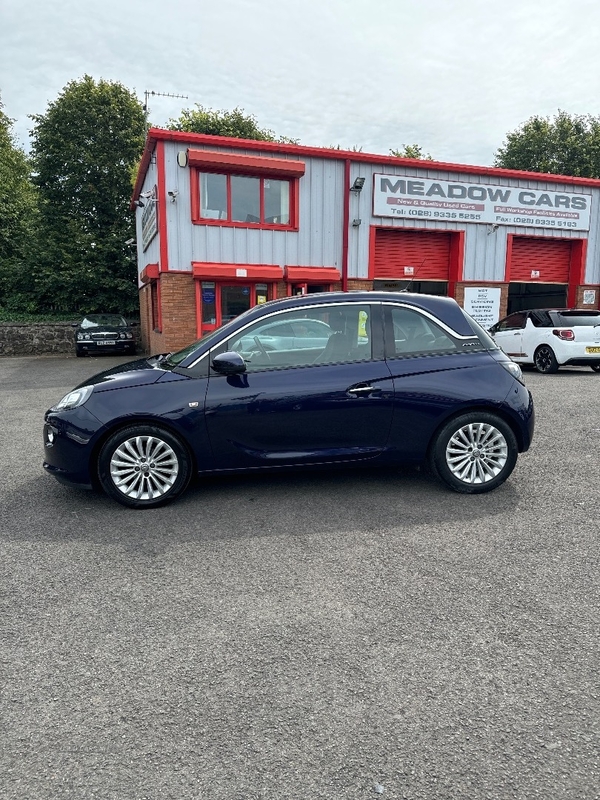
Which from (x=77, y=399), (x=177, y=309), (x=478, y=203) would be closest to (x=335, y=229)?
(x=478, y=203)

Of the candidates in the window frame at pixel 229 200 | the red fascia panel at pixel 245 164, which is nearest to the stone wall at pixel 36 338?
the window frame at pixel 229 200

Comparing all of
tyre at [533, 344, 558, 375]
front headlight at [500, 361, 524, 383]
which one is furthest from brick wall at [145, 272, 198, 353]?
front headlight at [500, 361, 524, 383]

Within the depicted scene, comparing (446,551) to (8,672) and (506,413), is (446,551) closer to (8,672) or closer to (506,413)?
(506,413)

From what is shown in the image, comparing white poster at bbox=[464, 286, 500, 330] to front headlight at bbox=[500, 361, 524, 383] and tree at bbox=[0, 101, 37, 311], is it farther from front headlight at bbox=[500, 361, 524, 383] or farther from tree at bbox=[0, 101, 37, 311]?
tree at bbox=[0, 101, 37, 311]

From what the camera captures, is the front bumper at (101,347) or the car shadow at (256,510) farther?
the front bumper at (101,347)

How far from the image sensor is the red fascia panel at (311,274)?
15.1 meters

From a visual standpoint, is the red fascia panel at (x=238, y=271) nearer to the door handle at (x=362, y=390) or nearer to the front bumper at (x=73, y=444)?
the front bumper at (x=73, y=444)

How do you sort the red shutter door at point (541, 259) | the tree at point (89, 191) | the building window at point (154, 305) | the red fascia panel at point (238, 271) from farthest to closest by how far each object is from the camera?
the tree at point (89, 191)
the red shutter door at point (541, 259)
the building window at point (154, 305)
the red fascia panel at point (238, 271)

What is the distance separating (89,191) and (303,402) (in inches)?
1026

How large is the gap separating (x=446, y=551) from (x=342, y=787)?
6.34ft

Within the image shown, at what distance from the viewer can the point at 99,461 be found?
4.26 meters

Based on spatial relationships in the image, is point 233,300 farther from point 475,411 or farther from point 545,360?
point 475,411

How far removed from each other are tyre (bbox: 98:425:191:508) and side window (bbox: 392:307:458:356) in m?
1.97

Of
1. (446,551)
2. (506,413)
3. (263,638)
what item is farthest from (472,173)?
(263,638)
